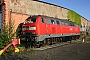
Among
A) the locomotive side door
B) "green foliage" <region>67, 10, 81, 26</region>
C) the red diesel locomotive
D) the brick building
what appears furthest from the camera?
"green foliage" <region>67, 10, 81, 26</region>

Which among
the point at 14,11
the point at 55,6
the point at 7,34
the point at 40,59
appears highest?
the point at 55,6

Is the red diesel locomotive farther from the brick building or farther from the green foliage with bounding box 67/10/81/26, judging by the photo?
the green foliage with bounding box 67/10/81/26

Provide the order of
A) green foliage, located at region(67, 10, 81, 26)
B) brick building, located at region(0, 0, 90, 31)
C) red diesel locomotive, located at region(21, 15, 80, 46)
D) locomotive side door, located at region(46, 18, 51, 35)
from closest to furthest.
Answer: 1. red diesel locomotive, located at region(21, 15, 80, 46)
2. brick building, located at region(0, 0, 90, 31)
3. locomotive side door, located at region(46, 18, 51, 35)
4. green foliage, located at region(67, 10, 81, 26)

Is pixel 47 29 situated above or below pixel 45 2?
A: below

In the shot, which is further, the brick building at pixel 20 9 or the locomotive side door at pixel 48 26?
the locomotive side door at pixel 48 26

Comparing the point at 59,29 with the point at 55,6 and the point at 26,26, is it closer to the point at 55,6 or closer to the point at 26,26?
the point at 26,26

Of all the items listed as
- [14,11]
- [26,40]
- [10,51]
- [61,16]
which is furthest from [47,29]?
[61,16]

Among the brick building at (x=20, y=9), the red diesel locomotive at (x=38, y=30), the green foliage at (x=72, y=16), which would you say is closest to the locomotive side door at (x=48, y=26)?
the red diesel locomotive at (x=38, y=30)

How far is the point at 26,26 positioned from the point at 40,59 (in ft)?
17.3

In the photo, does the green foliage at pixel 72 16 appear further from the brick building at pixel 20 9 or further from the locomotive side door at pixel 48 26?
the locomotive side door at pixel 48 26

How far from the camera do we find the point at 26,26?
13570 mm

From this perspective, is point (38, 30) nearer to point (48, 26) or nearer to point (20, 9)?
point (48, 26)

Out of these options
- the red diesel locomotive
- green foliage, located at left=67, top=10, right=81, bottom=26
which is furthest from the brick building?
green foliage, located at left=67, top=10, right=81, bottom=26

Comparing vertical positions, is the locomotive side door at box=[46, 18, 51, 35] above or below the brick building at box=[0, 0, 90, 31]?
below
